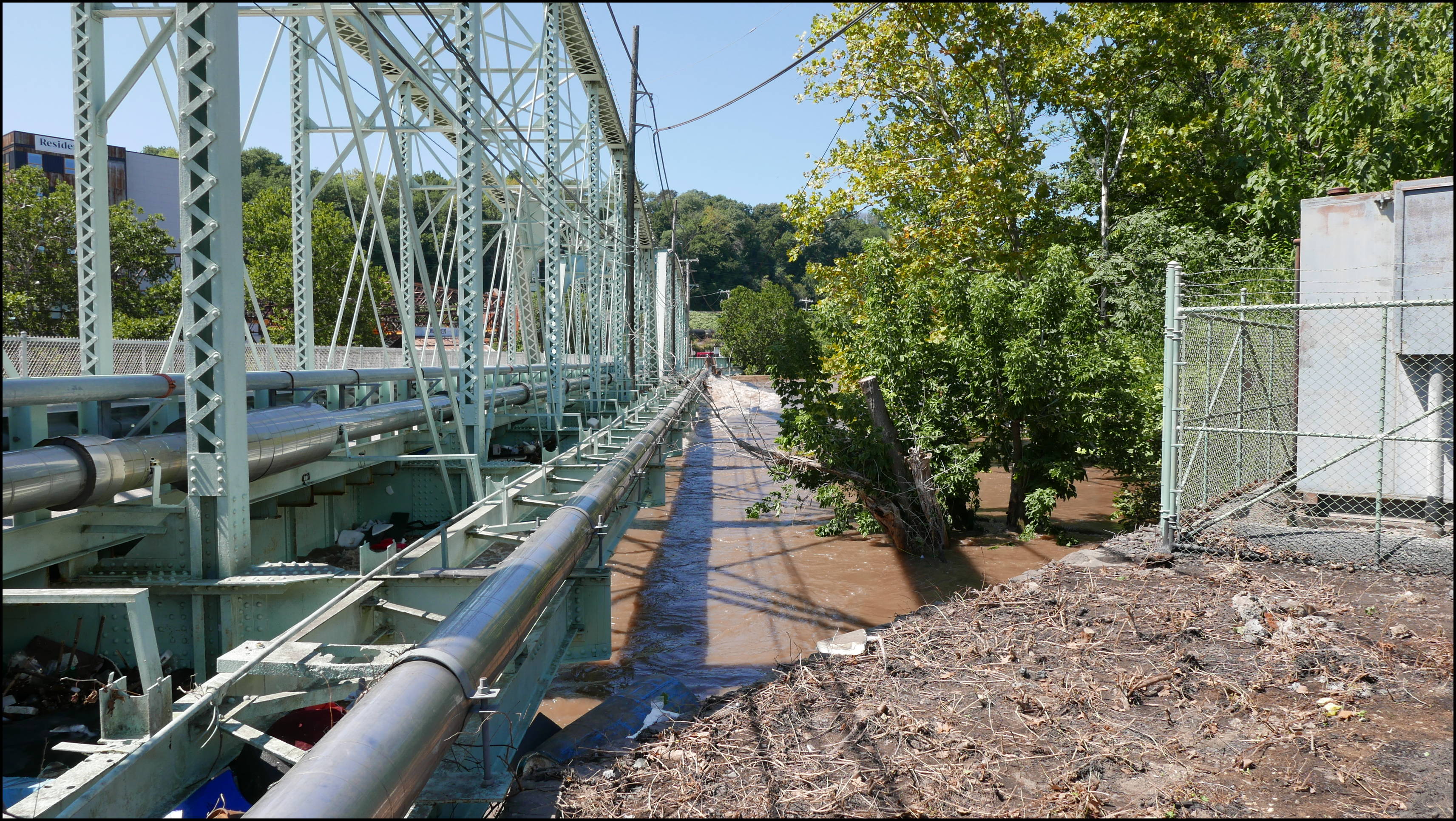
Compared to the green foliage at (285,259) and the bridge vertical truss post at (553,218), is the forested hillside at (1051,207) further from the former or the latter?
the green foliage at (285,259)

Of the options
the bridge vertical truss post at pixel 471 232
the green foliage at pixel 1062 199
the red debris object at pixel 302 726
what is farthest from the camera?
the green foliage at pixel 1062 199

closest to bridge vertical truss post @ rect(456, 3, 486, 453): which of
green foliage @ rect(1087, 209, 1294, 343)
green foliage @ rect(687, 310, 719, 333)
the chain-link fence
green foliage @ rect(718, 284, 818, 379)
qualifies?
green foliage @ rect(718, 284, 818, 379)

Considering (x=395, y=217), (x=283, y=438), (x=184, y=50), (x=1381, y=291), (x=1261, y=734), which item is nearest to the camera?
(x=1261, y=734)

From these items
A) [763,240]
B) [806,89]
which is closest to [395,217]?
[806,89]

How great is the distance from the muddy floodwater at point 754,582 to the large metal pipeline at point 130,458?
3.32 meters

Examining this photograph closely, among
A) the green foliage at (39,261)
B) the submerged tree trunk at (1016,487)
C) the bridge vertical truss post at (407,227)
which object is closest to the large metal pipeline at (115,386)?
the bridge vertical truss post at (407,227)

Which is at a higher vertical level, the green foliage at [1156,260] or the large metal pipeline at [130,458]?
the green foliage at [1156,260]

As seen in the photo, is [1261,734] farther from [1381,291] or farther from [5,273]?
[5,273]

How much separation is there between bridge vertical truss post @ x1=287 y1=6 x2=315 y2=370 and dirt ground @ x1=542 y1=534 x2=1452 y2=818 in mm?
8605

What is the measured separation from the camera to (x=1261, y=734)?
195 inches

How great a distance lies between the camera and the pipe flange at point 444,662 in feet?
13.0

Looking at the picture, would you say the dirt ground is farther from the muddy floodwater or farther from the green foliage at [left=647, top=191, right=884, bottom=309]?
the green foliage at [left=647, top=191, right=884, bottom=309]

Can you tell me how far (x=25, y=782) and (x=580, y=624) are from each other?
158 inches

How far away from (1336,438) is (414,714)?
9.10 metres
